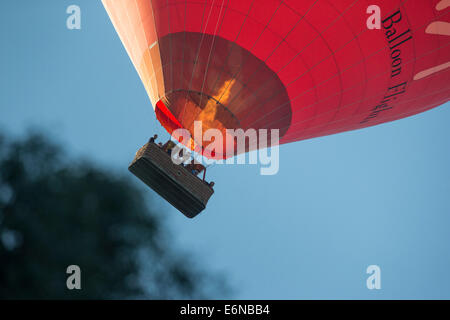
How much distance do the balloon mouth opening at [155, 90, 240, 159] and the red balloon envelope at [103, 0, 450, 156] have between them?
0.02m

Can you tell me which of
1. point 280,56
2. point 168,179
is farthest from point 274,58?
point 168,179

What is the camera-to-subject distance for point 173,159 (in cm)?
856

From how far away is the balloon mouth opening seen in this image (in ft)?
29.9

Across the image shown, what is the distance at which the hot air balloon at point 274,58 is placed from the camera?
27.6 feet

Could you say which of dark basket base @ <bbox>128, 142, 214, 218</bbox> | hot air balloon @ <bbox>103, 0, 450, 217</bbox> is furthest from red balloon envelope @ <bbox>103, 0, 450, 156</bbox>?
dark basket base @ <bbox>128, 142, 214, 218</bbox>

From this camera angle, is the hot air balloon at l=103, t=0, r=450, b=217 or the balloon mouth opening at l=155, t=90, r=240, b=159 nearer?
the hot air balloon at l=103, t=0, r=450, b=217

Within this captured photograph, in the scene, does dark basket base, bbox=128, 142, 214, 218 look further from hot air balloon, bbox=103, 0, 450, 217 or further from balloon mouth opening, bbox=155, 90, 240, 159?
balloon mouth opening, bbox=155, 90, 240, 159

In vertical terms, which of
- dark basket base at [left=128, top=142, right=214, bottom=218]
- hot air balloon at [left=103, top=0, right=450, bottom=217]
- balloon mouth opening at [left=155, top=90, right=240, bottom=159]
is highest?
hot air balloon at [left=103, top=0, right=450, bottom=217]

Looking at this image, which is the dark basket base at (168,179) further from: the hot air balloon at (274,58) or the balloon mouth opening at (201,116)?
the balloon mouth opening at (201,116)

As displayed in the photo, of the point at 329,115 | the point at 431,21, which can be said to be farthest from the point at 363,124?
the point at 431,21

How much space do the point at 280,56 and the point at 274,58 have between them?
127 mm

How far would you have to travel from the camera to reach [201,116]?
9.23 m

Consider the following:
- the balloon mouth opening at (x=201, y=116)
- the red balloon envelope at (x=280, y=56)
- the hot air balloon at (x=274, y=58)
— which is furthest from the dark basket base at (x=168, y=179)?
the red balloon envelope at (x=280, y=56)

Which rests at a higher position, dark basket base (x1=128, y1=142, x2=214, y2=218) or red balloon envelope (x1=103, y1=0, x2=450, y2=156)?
red balloon envelope (x1=103, y1=0, x2=450, y2=156)
